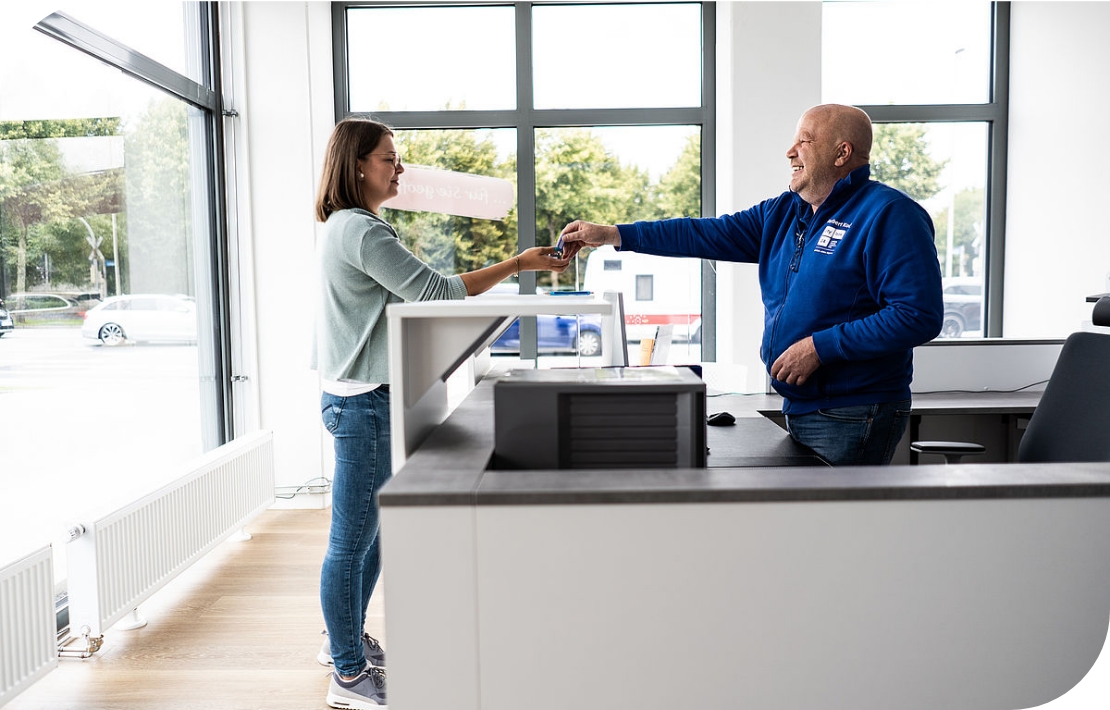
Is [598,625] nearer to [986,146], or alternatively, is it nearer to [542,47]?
[542,47]

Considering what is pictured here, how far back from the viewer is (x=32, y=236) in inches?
112

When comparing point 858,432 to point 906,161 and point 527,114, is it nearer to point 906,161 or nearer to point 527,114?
point 527,114

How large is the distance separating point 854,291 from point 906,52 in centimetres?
353

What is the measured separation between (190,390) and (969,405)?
3.47 m

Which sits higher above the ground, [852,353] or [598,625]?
[852,353]

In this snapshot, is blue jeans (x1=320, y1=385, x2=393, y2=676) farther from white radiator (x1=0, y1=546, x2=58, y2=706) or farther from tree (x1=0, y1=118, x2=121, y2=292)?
tree (x1=0, y1=118, x2=121, y2=292)

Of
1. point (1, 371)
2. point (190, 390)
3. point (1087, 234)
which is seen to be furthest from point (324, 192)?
point (1087, 234)

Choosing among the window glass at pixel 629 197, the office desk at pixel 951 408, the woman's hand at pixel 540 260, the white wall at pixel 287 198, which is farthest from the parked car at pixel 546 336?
the woman's hand at pixel 540 260

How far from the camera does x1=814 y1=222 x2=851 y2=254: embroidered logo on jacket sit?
2087 millimetres

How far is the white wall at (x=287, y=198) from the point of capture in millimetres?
4531

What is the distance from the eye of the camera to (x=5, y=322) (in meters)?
2.69

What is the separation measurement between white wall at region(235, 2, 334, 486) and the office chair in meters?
3.55

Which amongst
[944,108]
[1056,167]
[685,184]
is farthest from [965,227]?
[685,184]

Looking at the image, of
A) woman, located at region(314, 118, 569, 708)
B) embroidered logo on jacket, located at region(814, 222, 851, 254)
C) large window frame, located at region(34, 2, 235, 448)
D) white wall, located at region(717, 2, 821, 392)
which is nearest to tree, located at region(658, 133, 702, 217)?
white wall, located at region(717, 2, 821, 392)
